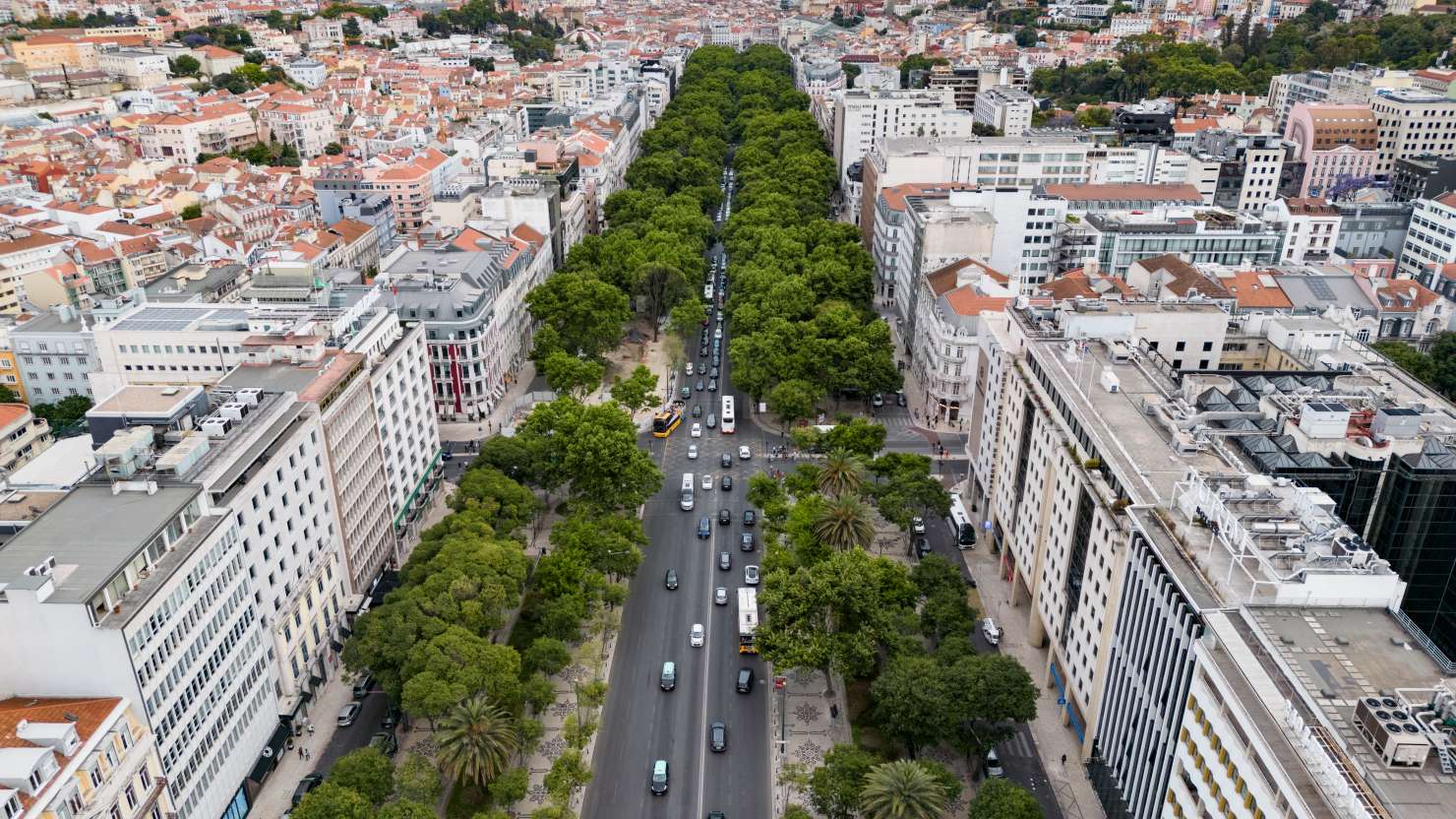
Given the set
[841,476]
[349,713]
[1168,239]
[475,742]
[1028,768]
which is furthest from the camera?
[1168,239]

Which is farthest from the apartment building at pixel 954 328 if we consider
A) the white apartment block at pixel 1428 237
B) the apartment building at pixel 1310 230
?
the white apartment block at pixel 1428 237

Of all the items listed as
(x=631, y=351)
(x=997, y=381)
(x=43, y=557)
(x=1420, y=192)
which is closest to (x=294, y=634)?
(x=43, y=557)

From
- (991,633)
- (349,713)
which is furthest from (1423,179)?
(349,713)

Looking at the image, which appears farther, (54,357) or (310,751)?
(54,357)

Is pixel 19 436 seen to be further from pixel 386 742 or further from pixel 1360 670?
pixel 1360 670

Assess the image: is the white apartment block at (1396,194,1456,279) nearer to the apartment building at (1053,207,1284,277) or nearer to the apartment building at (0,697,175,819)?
the apartment building at (1053,207,1284,277)

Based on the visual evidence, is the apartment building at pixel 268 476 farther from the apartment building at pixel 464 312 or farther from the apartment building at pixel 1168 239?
the apartment building at pixel 1168 239
